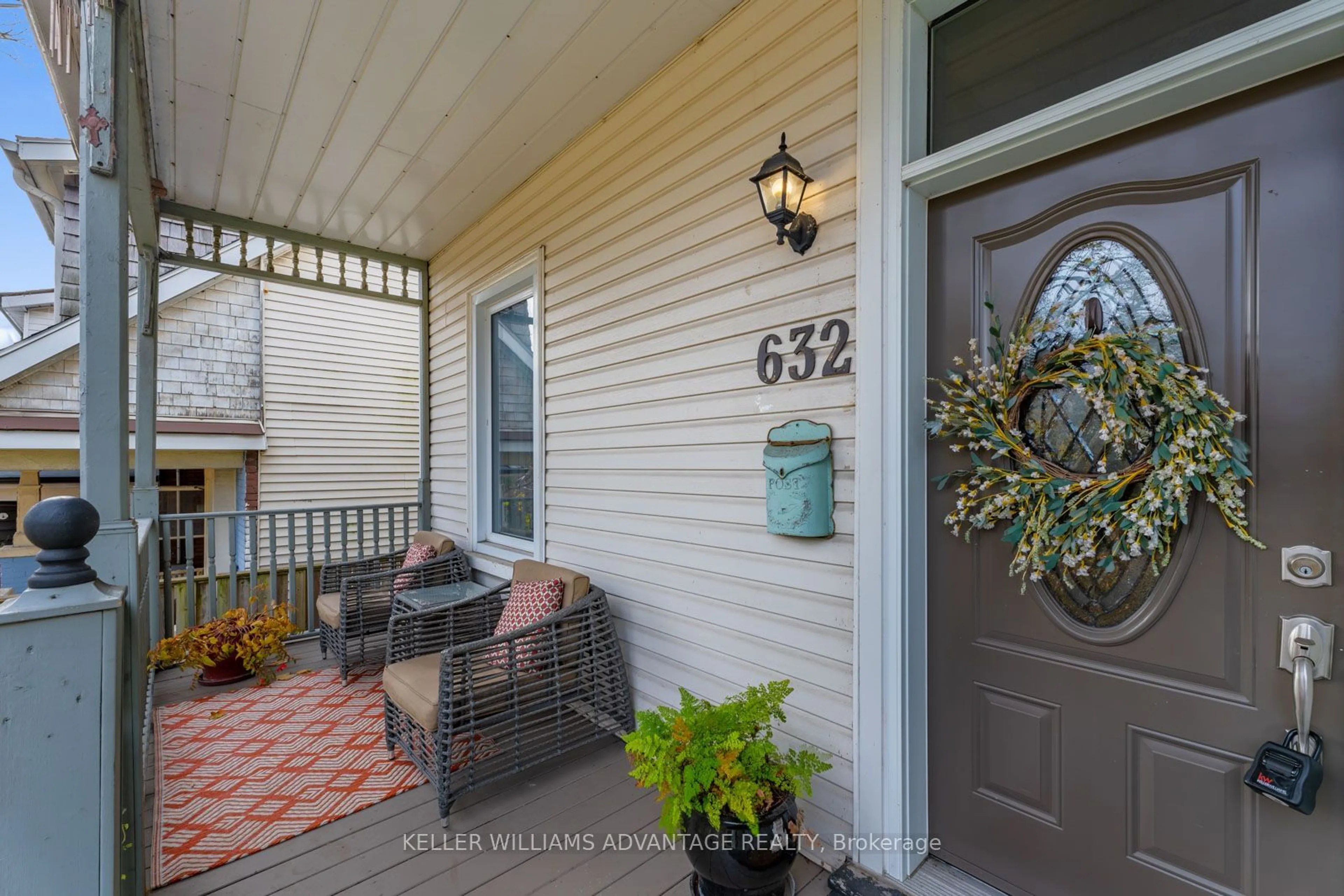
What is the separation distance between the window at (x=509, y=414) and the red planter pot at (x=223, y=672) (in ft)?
5.12

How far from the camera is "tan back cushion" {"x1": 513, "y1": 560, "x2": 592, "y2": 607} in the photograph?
105 inches

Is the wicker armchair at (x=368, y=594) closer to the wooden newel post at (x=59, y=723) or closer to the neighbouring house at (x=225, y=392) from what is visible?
the neighbouring house at (x=225, y=392)

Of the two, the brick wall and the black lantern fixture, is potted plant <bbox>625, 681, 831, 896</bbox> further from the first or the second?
the brick wall

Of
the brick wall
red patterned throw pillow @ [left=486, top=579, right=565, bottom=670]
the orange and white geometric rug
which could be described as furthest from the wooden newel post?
the brick wall

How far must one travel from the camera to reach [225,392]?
638 cm

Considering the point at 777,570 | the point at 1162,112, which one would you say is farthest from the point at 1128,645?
the point at 1162,112

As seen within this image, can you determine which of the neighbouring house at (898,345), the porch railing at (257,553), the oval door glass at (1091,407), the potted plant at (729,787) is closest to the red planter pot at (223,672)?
the porch railing at (257,553)

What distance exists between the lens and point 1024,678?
160 cm

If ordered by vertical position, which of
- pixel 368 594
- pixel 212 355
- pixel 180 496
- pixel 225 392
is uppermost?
pixel 212 355

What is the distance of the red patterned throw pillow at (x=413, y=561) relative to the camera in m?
3.90

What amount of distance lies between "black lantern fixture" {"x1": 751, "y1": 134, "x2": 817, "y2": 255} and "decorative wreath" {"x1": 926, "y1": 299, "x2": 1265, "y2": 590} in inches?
25.3

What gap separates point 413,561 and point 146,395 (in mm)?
1845

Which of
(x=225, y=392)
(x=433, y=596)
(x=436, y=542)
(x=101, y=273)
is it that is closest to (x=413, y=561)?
(x=436, y=542)

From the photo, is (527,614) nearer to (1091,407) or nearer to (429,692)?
(429,692)
